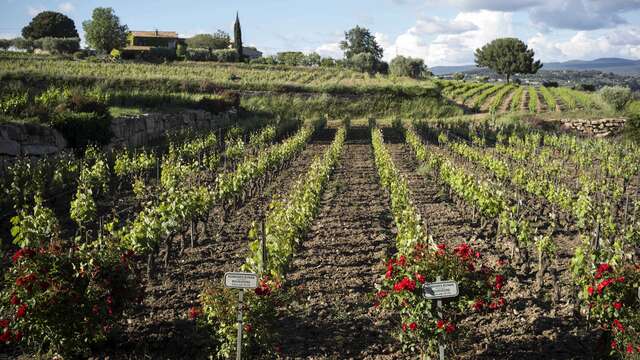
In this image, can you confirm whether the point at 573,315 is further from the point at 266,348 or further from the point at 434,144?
the point at 434,144

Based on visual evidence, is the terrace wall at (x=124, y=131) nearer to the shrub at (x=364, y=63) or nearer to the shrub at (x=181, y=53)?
the shrub at (x=181, y=53)

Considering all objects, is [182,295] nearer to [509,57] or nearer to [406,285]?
[406,285]

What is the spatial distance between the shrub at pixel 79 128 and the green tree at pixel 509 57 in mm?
83051

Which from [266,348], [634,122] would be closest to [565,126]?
[634,122]

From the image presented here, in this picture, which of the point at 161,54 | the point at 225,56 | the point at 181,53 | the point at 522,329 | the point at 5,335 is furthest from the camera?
the point at 225,56

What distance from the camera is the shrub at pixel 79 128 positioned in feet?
58.4

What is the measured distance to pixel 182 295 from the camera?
315 inches

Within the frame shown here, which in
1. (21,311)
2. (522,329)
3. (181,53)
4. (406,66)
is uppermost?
(181,53)

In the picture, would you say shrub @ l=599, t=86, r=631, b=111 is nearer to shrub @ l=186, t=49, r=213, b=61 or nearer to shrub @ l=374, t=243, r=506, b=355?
shrub @ l=374, t=243, r=506, b=355

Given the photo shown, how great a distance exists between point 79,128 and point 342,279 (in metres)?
12.3

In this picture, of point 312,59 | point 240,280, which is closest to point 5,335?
point 240,280

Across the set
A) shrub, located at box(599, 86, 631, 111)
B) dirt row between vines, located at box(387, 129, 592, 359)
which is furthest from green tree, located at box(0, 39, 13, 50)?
dirt row between vines, located at box(387, 129, 592, 359)

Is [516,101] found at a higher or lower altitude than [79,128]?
higher

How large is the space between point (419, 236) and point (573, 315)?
212 centimetres
